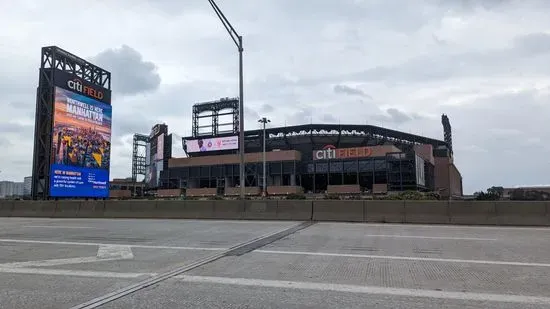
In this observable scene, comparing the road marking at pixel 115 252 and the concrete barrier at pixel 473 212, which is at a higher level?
the concrete barrier at pixel 473 212

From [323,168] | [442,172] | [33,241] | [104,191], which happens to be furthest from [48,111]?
[442,172]

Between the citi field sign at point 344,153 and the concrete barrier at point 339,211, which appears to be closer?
the concrete barrier at point 339,211

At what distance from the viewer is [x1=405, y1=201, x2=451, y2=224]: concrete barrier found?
769 inches

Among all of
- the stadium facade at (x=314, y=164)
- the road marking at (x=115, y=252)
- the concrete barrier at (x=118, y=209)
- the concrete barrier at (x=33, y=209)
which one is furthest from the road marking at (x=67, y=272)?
the stadium facade at (x=314, y=164)

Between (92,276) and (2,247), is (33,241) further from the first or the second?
(92,276)

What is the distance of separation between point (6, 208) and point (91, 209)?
714 centimetres

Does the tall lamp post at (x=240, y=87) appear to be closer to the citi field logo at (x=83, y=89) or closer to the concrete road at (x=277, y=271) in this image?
the concrete road at (x=277, y=271)

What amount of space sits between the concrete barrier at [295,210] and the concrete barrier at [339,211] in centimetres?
32

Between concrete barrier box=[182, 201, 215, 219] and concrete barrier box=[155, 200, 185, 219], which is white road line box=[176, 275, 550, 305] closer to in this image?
concrete barrier box=[182, 201, 215, 219]

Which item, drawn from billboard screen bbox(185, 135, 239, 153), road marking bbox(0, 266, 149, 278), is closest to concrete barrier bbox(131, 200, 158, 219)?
road marking bbox(0, 266, 149, 278)

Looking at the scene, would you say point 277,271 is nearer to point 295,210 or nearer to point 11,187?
point 295,210

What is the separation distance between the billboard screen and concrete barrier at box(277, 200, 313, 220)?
65271 millimetres

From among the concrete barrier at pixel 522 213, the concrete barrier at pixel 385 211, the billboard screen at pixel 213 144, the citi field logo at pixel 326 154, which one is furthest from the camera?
the billboard screen at pixel 213 144

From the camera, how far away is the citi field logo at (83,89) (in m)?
43.2
